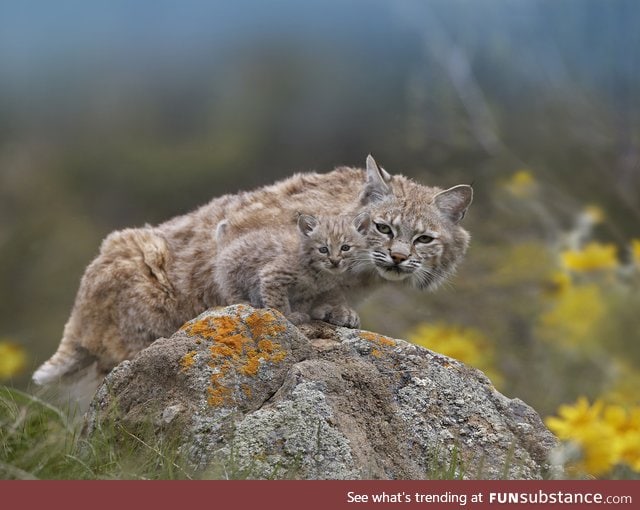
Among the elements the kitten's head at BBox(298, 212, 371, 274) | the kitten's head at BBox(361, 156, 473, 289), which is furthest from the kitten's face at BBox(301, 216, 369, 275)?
the kitten's head at BBox(361, 156, 473, 289)

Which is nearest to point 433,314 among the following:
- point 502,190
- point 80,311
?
point 502,190

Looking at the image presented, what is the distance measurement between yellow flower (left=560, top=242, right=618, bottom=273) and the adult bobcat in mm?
4114

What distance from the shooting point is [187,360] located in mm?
7000

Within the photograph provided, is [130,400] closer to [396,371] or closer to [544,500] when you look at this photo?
[396,371]

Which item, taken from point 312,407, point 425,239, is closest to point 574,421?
point 425,239

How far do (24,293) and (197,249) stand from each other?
733 cm

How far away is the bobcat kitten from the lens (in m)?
8.38

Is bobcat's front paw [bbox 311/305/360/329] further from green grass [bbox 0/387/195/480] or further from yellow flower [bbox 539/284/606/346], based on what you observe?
yellow flower [bbox 539/284/606/346]

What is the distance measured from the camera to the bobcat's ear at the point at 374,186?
8.91 m

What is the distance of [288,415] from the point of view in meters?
6.59

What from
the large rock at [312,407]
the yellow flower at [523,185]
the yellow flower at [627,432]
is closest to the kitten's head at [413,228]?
the large rock at [312,407]

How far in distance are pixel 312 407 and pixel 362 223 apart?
2.36 meters

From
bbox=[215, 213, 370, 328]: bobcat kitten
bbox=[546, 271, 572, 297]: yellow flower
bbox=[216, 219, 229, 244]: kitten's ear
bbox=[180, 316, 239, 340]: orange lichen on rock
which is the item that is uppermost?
bbox=[546, 271, 572, 297]: yellow flower

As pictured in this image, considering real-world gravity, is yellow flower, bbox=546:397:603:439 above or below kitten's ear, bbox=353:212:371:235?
below
